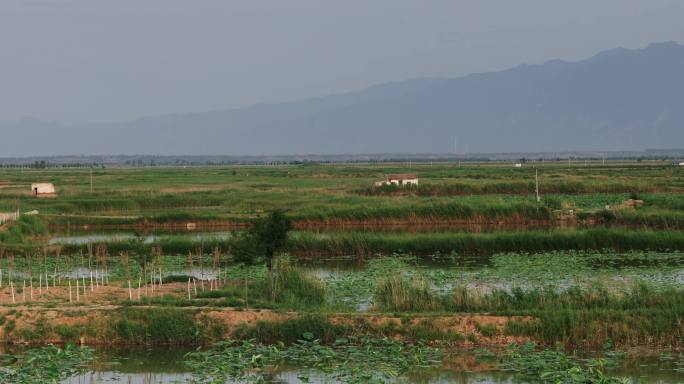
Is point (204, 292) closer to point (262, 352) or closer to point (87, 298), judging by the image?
point (87, 298)

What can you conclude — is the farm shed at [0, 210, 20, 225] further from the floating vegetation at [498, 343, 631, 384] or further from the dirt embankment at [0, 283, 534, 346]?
the floating vegetation at [498, 343, 631, 384]

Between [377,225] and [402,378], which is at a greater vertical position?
[402,378]

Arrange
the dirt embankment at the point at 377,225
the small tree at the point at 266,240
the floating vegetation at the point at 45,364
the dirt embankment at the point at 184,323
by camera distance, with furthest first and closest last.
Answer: the dirt embankment at the point at 377,225
the small tree at the point at 266,240
the dirt embankment at the point at 184,323
the floating vegetation at the point at 45,364

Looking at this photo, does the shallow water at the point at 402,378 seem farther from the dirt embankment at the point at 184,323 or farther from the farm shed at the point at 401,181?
the farm shed at the point at 401,181

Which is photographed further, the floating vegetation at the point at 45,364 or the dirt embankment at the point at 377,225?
the dirt embankment at the point at 377,225

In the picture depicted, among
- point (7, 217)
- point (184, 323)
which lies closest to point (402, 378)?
point (184, 323)

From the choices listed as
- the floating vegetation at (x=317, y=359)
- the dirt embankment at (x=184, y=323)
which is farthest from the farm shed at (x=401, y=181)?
the floating vegetation at (x=317, y=359)

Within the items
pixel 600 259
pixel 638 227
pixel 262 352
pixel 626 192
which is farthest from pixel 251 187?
pixel 262 352

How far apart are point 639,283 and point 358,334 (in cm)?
652

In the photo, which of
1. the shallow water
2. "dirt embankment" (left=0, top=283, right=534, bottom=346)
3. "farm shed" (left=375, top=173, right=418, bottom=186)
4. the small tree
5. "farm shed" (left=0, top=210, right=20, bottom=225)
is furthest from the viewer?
"farm shed" (left=375, top=173, right=418, bottom=186)

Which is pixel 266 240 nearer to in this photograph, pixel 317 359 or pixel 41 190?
pixel 317 359

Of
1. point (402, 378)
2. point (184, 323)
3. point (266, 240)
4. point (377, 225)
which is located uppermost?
point (266, 240)

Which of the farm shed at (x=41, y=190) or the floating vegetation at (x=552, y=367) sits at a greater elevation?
the farm shed at (x=41, y=190)

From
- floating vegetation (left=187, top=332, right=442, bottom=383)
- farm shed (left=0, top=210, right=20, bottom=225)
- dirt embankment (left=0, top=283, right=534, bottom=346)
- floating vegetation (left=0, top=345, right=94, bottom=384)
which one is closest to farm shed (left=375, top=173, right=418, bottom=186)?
farm shed (left=0, top=210, right=20, bottom=225)
